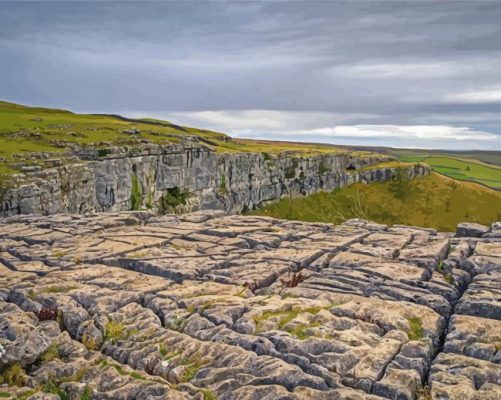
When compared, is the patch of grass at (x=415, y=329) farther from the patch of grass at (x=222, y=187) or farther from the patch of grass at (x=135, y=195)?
the patch of grass at (x=222, y=187)

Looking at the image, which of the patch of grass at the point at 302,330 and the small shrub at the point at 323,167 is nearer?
the patch of grass at the point at 302,330

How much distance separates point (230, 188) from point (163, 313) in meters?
121

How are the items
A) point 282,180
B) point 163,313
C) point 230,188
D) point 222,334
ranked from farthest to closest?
point 282,180 < point 230,188 < point 163,313 < point 222,334

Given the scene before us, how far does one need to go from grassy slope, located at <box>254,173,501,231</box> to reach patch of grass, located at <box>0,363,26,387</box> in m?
138

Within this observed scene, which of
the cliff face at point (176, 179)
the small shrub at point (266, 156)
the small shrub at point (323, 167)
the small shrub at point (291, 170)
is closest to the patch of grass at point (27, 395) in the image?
the cliff face at point (176, 179)

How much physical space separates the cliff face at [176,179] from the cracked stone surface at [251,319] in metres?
37.3

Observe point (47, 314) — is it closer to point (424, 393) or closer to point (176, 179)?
point (424, 393)

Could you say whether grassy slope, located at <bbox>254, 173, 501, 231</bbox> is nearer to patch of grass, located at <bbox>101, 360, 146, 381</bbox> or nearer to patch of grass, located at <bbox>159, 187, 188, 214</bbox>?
patch of grass, located at <bbox>159, 187, 188, 214</bbox>

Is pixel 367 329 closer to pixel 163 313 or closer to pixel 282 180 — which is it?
pixel 163 313

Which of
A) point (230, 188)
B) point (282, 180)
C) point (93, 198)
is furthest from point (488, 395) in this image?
point (282, 180)

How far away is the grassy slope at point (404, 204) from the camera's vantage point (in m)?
160

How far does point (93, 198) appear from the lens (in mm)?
81250

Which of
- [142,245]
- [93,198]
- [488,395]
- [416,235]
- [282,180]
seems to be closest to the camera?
[488,395]

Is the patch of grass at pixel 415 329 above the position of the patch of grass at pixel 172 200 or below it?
above
